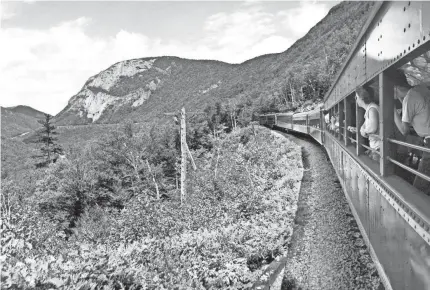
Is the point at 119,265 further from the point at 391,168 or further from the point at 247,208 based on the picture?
the point at 247,208

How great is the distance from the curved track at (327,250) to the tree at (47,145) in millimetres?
57024

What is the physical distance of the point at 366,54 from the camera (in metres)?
4.01

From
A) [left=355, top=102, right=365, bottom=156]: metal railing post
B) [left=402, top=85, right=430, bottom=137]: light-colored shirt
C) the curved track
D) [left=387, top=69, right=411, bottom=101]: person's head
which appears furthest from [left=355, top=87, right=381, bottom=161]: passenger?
the curved track

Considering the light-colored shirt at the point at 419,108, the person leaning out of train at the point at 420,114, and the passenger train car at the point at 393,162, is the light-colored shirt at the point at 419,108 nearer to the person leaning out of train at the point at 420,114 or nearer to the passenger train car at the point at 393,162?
the person leaning out of train at the point at 420,114

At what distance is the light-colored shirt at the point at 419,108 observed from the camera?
2.97 metres

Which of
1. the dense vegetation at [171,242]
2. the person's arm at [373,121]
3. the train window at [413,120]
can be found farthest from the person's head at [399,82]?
the dense vegetation at [171,242]

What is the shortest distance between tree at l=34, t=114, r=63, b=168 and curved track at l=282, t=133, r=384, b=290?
57.0 metres

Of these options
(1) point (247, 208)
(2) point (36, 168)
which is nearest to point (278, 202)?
(1) point (247, 208)

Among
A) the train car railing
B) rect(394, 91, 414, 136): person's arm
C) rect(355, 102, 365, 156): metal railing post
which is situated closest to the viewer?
the train car railing

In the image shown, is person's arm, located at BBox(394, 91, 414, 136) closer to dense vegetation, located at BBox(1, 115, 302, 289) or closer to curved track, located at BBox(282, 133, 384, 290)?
curved track, located at BBox(282, 133, 384, 290)

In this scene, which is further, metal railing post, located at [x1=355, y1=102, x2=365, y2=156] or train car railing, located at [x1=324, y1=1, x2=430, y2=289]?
metal railing post, located at [x1=355, y1=102, x2=365, y2=156]

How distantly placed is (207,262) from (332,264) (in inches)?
79.9

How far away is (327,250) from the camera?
5926 mm

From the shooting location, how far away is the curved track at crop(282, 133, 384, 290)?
4.91 metres
